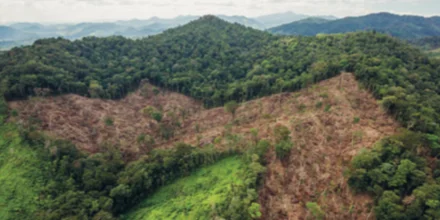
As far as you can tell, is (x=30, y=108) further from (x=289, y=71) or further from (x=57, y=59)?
(x=289, y=71)

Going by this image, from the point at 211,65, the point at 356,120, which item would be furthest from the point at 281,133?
the point at 211,65

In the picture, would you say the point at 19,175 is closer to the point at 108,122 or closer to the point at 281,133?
the point at 108,122

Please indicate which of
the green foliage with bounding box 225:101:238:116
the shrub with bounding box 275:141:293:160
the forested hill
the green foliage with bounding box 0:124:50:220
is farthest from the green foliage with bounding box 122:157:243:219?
the forested hill

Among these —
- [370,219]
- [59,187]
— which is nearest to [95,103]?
[59,187]

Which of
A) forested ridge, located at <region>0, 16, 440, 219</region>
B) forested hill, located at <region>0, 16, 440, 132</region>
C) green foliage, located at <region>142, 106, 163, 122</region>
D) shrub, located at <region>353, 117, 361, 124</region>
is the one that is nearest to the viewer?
forested ridge, located at <region>0, 16, 440, 219</region>

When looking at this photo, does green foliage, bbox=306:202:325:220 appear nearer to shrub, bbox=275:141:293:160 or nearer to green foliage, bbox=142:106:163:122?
shrub, bbox=275:141:293:160
